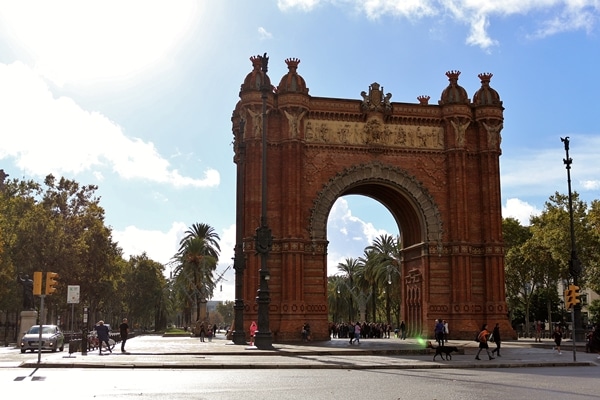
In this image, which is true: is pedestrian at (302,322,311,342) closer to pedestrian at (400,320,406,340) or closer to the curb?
pedestrian at (400,320,406,340)

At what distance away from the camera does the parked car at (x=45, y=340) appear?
32.4m

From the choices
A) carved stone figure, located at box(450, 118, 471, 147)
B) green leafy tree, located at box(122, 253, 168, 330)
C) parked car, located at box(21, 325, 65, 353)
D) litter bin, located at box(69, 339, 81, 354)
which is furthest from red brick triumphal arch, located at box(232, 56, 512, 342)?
green leafy tree, located at box(122, 253, 168, 330)

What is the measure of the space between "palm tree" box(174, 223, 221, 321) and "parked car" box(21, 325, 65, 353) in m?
34.3

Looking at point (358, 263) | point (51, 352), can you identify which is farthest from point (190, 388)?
point (358, 263)

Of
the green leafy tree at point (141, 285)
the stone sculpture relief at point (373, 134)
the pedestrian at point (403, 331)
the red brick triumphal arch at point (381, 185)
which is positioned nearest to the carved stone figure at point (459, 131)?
the red brick triumphal arch at point (381, 185)

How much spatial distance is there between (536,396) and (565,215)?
4434 centimetres

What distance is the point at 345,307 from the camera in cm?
9819

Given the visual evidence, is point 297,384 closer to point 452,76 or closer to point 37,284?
point 37,284

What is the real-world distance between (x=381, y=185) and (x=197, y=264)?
105ft

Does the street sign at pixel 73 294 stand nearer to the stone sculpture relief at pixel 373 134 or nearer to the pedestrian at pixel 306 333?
the pedestrian at pixel 306 333

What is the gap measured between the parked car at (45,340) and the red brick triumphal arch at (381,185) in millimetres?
12099

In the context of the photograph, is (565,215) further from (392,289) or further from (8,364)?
(8,364)

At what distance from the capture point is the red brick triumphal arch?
43500 millimetres

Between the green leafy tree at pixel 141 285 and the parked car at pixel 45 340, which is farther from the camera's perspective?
the green leafy tree at pixel 141 285
